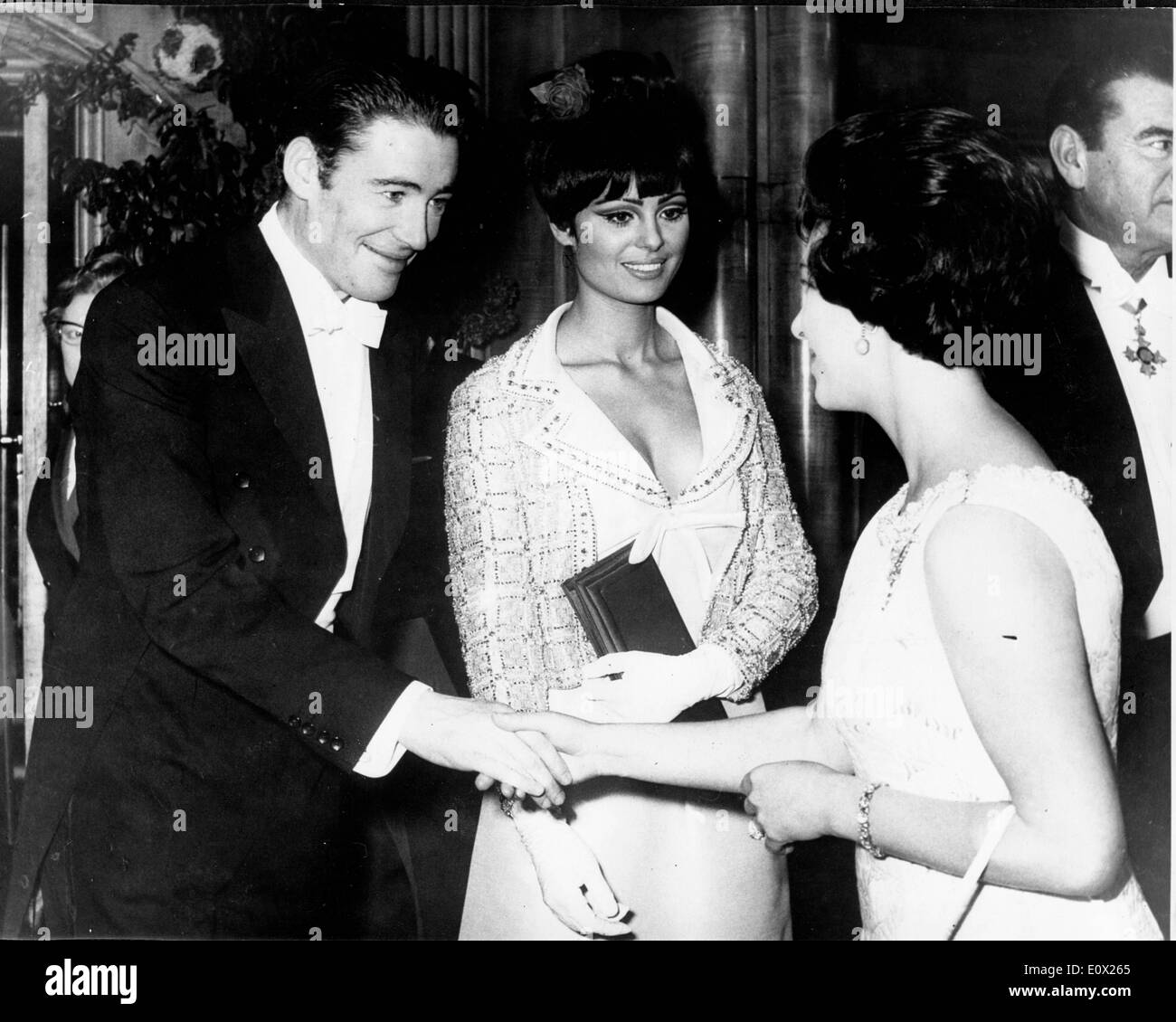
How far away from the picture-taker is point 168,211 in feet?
7.52

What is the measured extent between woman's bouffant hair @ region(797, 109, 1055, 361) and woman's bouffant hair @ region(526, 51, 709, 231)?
337mm

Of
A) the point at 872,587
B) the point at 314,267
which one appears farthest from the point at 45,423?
the point at 872,587

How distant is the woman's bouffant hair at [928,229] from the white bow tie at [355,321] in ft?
2.63

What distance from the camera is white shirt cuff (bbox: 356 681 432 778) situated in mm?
2227

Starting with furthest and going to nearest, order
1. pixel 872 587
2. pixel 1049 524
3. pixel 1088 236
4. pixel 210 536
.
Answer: pixel 1088 236 < pixel 210 536 < pixel 872 587 < pixel 1049 524

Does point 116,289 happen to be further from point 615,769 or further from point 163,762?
point 615,769

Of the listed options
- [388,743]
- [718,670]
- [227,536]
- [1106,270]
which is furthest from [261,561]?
[1106,270]

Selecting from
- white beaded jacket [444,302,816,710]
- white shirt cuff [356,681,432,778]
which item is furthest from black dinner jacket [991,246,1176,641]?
white shirt cuff [356,681,432,778]

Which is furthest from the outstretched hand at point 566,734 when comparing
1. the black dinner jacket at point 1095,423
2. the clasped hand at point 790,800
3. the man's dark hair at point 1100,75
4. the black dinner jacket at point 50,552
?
the man's dark hair at point 1100,75

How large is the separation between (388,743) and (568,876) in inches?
15.7

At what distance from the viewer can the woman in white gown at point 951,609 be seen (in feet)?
5.65

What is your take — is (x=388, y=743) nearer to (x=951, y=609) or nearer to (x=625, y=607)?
(x=625, y=607)

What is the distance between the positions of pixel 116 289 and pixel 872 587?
4.74 feet

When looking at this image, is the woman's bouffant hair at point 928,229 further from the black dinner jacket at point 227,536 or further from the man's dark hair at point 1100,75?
the black dinner jacket at point 227,536
